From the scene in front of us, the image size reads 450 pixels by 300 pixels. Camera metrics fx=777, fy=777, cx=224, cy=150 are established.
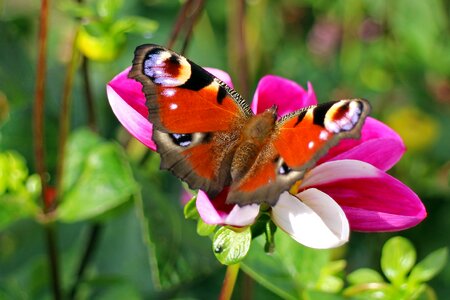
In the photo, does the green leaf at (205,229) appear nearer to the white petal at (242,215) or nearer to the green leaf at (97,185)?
the white petal at (242,215)

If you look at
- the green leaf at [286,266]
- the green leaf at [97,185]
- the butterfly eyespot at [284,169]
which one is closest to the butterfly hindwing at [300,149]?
the butterfly eyespot at [284,169]

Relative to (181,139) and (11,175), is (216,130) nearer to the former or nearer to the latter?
(181,139)

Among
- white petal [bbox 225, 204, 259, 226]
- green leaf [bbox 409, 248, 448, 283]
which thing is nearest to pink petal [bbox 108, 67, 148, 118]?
white petal [bbox 225, 204, 259, 226]

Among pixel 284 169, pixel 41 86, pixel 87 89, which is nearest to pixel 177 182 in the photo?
pixel 87 89

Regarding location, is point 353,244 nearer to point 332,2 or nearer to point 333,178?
point 332,2

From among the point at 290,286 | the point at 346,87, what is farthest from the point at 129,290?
the point at 346,87
